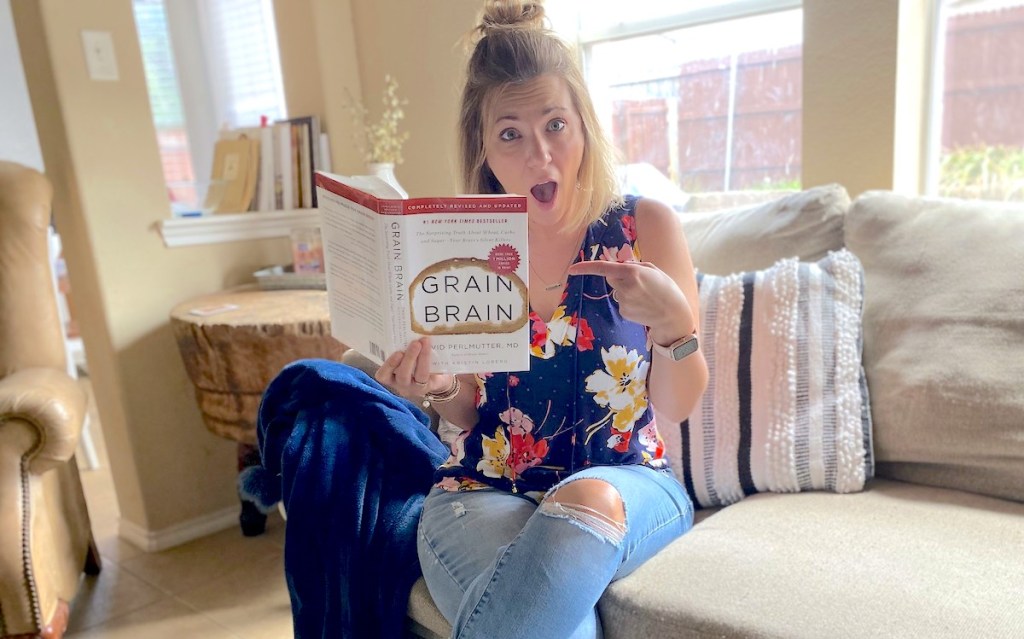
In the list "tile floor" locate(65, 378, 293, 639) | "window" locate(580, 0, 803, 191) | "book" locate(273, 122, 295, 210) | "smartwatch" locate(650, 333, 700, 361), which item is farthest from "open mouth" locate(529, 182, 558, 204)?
"book" locate(273, 122, 295, 210)

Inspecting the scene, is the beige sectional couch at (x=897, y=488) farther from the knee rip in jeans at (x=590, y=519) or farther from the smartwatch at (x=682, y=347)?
the smartwatch at (x=682, y=347)

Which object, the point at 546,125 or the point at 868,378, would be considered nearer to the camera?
the point at 546,125

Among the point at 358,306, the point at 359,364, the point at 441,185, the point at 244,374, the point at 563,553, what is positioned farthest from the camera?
the point at 441,185

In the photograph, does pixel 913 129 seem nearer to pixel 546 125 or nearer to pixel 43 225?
pixel 546 125

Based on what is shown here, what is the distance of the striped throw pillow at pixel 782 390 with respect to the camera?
1.26m

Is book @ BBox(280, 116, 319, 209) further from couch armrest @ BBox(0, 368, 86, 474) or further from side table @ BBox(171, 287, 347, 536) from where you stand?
couch armrest @ BBox(0, 368, 86, 474)

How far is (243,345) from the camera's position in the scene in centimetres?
183

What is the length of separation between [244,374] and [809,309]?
132 centimetres

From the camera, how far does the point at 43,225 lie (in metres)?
1.88

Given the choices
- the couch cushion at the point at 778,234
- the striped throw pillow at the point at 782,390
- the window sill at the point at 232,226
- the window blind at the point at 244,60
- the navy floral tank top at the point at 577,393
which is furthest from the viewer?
the window blind at the point at 244,60

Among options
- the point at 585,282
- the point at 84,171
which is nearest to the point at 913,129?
the point at 585,282

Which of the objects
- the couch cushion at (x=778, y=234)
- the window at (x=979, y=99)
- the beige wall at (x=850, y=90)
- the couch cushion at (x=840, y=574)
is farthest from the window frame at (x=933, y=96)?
the couch cushion at (x=840, y=574)

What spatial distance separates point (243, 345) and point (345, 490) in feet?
2.61

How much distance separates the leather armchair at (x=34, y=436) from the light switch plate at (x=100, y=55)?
0.31 metres
